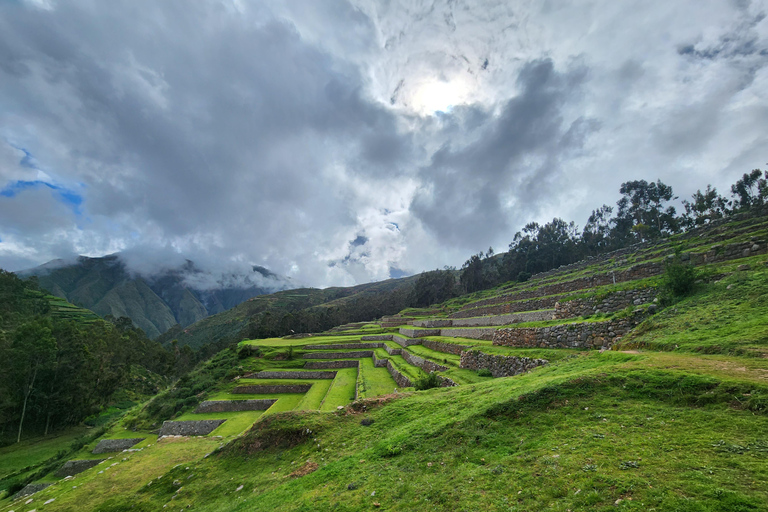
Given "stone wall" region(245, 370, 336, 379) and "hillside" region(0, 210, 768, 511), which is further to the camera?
"stone wall" region(245, 370, 336, 379)

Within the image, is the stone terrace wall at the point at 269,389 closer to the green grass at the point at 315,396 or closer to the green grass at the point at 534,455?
the green grass at the point at 315,396

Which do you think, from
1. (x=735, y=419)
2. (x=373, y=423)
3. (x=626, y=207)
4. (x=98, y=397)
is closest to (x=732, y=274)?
(x=735, y=419)

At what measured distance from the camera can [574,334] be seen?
40.3ft

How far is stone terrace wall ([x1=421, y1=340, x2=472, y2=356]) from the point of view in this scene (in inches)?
768

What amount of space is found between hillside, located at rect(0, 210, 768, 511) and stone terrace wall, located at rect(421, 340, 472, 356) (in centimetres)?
284

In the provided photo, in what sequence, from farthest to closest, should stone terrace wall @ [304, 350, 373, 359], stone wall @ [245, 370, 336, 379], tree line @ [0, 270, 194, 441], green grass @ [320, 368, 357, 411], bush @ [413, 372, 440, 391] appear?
stone terrace wall @ [304, 350, 373, 359]
tree line @ [0, 270, 194, 441]
stone wall @ [245, 370, 336, 379]
green grass @ [320, 368, 357, 411]
bush @ [413, 372, 440, 391]

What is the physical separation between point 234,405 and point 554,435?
26.6 m

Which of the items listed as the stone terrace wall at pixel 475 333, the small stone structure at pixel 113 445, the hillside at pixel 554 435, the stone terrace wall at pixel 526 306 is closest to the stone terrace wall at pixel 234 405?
the small stone structure at pixel 113 445

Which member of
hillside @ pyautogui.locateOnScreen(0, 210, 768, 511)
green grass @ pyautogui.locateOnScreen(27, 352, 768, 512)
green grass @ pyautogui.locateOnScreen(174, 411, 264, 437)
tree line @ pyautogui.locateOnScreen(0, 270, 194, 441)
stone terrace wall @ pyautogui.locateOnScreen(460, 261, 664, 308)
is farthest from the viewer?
tree line @ pyautogui.locateOnScreen(0, 270, 194, 441)

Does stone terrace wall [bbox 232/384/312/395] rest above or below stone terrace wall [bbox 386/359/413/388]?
below

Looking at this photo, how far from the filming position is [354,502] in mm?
5406

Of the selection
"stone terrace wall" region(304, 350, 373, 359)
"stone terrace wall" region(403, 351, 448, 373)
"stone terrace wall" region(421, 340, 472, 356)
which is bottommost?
"stone terrace wall" region(304, 350, 373, 359)

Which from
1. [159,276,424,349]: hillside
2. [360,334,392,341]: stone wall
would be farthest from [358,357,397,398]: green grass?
[159,276,424,349]: hillside

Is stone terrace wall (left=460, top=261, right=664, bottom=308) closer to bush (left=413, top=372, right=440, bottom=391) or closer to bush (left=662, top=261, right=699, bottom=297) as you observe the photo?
bush (left=662, top=261, right=699, bottom=297)
